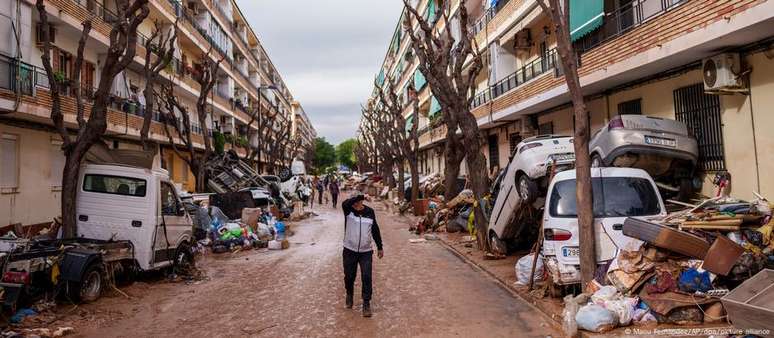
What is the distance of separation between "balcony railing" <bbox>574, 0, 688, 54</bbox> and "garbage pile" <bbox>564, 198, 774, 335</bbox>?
6003 mm

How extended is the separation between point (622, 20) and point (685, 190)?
5.15 metres

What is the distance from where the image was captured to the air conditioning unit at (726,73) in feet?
31.3

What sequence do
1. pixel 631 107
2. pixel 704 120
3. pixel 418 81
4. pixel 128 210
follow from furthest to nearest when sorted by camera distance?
pixel 418 81 < pixel 631 107 < pixel 704 120 < pixel 128 210

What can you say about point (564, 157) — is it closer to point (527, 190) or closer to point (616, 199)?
point (527, 190)

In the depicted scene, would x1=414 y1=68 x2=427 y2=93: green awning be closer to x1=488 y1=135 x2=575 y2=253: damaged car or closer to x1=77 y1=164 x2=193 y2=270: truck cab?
x1=488 y1=135 x2=575 y2=253: damaged car

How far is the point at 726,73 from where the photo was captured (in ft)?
31.4

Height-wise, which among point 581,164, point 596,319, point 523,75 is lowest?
point 596,319

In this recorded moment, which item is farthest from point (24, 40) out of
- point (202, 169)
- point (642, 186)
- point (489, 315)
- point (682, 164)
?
point (682, 164)

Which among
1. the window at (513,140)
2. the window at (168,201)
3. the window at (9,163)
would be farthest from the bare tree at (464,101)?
the window at (9,163)

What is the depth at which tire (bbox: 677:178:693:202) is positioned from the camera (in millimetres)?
10787

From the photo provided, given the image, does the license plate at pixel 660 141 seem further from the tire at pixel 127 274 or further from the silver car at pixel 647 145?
the tire at pixel 127 274

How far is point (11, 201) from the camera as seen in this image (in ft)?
49.9

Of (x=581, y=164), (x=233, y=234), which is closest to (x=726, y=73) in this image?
(x=581, y=164)

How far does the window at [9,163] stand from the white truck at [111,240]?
7.66 meters
